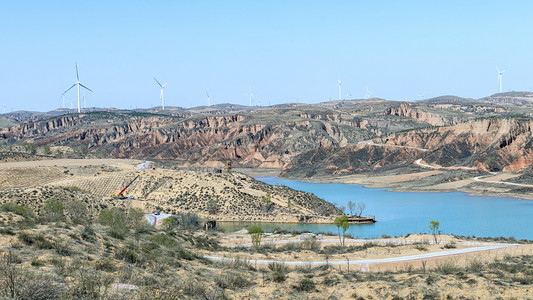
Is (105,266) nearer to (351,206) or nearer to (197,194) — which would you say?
(197,194)

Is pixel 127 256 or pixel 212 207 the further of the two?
pixel 212 207

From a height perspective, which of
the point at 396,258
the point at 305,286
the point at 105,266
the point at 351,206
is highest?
the point at 105,266

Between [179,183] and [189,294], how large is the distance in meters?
77.6

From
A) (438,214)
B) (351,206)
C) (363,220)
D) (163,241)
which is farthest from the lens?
(351,206)

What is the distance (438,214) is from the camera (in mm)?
85875

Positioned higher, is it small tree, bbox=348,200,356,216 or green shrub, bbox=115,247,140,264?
green shrub, bbox=115,247,140,264

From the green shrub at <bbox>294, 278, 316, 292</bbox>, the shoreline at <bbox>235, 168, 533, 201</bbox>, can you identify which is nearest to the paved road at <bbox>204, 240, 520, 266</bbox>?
the green shrub at <bbox>294, 278, 316, 292</bbox>

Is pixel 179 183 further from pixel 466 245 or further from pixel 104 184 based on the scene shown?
pixel 466 245

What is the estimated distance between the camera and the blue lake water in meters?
70.6

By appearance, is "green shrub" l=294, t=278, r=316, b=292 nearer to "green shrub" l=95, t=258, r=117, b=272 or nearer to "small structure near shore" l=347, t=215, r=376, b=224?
"green shrub" l=95, t=258, r=117, b=272

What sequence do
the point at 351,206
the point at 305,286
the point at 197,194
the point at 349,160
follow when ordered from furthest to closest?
1. the point at 349,160
2. the point at 197,194
3. the point at 351,206
4. the point at 305,286

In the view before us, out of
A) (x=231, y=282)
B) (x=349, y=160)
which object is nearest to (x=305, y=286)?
(x=231, y=282)

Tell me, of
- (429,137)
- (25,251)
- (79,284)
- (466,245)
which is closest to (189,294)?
(79,284)

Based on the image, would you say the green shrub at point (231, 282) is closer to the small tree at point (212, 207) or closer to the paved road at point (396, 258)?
the paved road at point (396, 258)
